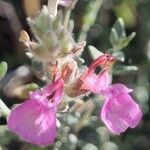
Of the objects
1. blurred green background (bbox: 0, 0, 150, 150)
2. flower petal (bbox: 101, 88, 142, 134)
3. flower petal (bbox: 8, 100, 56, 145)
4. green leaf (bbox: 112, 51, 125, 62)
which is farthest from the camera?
blurred green background (bbox: 0, 0, 150, 150)

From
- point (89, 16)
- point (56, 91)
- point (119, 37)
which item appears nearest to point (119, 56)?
point (119, 37)

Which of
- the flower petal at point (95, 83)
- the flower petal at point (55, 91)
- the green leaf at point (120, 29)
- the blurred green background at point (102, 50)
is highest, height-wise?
the flower petal at point (55, 91)

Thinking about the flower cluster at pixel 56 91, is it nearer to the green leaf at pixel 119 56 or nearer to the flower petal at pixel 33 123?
the flower petal at pixel 33 123

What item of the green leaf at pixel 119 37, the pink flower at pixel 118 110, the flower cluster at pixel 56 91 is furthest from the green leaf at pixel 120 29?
the pink flower at pixel 118 110

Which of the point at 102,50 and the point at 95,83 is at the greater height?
the point at 95,83

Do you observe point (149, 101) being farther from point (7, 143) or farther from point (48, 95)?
point (48, 95)

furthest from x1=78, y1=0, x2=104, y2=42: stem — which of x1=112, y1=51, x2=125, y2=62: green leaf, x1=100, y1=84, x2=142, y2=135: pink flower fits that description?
x1=100, y1=84, x2=142, y2=135: pink flower

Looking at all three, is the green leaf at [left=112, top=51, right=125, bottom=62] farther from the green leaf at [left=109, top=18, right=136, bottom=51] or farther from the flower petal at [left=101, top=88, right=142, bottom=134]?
the flower petal at [left=101, top=88, right=142, bottom=134]

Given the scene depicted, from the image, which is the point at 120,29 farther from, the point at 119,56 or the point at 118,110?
the point at 118,110
